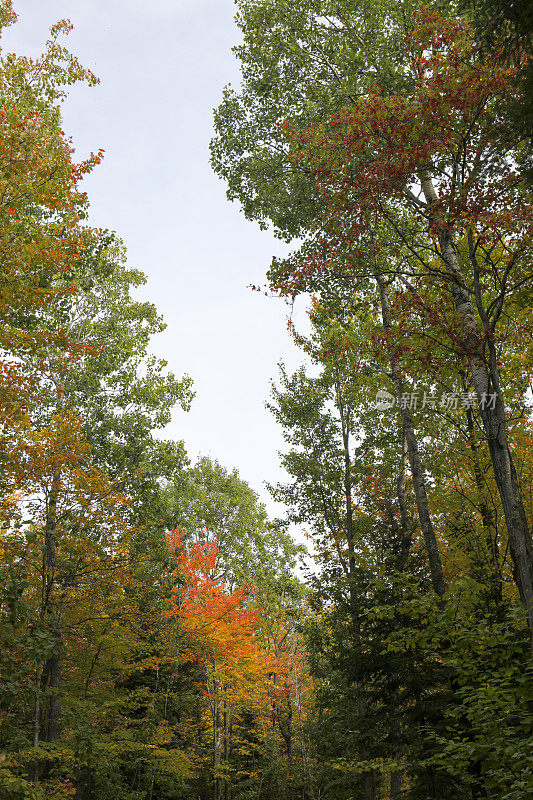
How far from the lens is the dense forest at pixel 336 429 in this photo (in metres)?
5.66

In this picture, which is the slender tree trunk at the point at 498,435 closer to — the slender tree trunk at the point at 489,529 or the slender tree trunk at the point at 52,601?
the slender tree trunk at the point at 489,529

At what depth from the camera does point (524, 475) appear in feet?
35.2

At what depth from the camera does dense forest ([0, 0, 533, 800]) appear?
5656 millimetres

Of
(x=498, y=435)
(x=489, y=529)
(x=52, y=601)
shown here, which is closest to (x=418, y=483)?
(x=489, y=529)

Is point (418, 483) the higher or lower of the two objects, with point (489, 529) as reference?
higher

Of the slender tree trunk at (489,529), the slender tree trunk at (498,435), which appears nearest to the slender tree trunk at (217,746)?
the slender tree trunk at (489,529)

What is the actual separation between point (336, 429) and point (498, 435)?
11.7 m

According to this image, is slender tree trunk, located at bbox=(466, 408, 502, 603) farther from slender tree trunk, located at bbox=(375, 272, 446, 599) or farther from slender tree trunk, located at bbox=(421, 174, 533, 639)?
slender tree trunk, located at bbox=(421, 174, 533, 639)

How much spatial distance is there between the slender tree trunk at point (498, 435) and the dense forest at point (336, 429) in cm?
3

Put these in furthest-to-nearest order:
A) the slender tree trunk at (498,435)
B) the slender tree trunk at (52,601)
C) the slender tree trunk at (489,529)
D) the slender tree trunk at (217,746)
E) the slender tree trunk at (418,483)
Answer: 1. the slender tree trunk at (217,746)
2. the slender tree trunk at (52,601)
3. the slender tree trunk at (418,483)
4. the slender tree trunk at (489,529)
5. the slender tree trunk at (498,435)

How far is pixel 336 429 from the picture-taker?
16.9 meters

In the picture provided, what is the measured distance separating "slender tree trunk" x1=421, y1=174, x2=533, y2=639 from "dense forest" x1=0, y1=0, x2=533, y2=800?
1.3 inches

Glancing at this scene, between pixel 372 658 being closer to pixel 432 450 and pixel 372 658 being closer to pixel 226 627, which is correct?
pixel 432 450

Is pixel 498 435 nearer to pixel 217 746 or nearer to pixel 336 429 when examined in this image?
pixel 336 429
